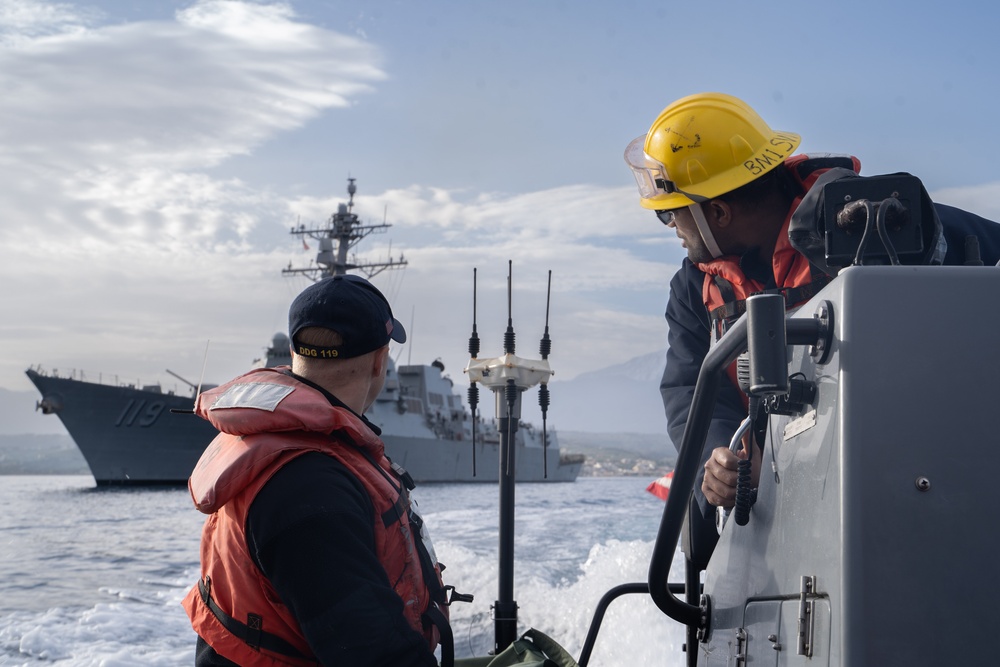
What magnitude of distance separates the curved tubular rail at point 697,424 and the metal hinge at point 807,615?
0.26 m

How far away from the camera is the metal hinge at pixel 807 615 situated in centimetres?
119

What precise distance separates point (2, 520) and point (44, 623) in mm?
17597

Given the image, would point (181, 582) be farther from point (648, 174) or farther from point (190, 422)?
point (190, 422)

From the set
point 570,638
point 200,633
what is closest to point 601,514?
point 570,638

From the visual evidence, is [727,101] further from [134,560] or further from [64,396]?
A: [64,396]

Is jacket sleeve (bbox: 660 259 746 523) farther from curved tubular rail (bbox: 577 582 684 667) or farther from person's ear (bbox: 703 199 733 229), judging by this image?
curved tubular rail (bbox: 577 582 684 667)

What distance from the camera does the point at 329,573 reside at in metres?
1.61

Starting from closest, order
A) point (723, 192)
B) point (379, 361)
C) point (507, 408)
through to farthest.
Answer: point (379, 361), point (723, 192), point (507, 408)

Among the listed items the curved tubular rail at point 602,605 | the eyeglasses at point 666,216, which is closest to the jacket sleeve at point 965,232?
the eyeglasses at point 666,216

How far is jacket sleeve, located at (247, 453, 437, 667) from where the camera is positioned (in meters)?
1.60

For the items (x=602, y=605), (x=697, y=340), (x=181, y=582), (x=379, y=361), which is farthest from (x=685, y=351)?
(x=181, y=582)

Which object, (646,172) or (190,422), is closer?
(646,172)

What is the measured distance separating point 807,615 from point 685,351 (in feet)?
4.73

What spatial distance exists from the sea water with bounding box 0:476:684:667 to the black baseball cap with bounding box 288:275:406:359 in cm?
515
